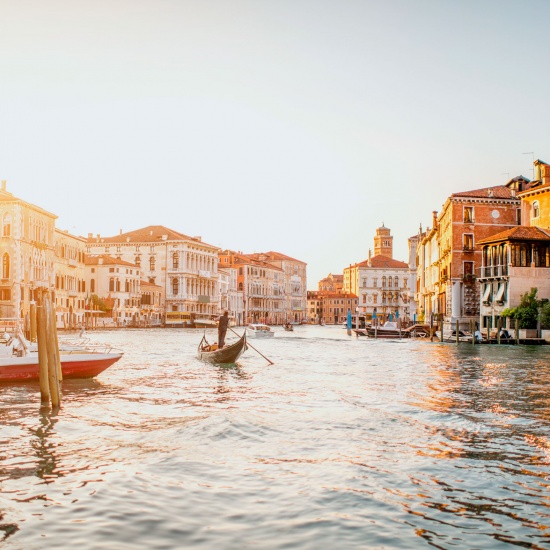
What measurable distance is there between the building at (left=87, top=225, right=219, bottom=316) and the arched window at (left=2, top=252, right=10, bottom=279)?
29.5m

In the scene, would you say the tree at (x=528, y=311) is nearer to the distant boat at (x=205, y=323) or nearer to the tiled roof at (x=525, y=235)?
the tiled roof at (x=525, y=235)

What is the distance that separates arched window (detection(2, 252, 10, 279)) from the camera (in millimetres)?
45438

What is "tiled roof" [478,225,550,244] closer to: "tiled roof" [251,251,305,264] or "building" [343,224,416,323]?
"building" [343,224,416,323]

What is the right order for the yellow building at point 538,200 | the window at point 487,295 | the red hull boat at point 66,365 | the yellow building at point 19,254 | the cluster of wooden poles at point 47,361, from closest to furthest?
1. the cluster of wooden poles at point 47,361
2. the red hull boat at point 66,365
3. the yellow building at point 538,200
4. the window at point 487,295
5. the yellow building at point 19,254

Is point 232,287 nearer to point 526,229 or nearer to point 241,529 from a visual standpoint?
point 526,229

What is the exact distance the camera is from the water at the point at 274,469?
5.18m

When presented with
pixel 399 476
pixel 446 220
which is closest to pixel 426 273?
pixel 446 220

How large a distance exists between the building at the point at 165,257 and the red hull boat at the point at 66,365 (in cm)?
6100

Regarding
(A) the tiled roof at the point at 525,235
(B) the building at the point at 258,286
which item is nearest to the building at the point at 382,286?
(B) the building at the point at 258,286

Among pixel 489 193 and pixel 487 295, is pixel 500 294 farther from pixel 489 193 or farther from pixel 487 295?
pixel 489 193

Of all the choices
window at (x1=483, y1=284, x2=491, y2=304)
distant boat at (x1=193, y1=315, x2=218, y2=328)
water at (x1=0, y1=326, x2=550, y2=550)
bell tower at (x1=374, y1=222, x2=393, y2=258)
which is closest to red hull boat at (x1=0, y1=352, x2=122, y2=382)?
water at (x1=0, y1=326, x2=550, y2=550)

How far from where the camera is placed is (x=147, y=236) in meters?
77.0

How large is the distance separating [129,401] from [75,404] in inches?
35.7

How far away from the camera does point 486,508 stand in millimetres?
5703
